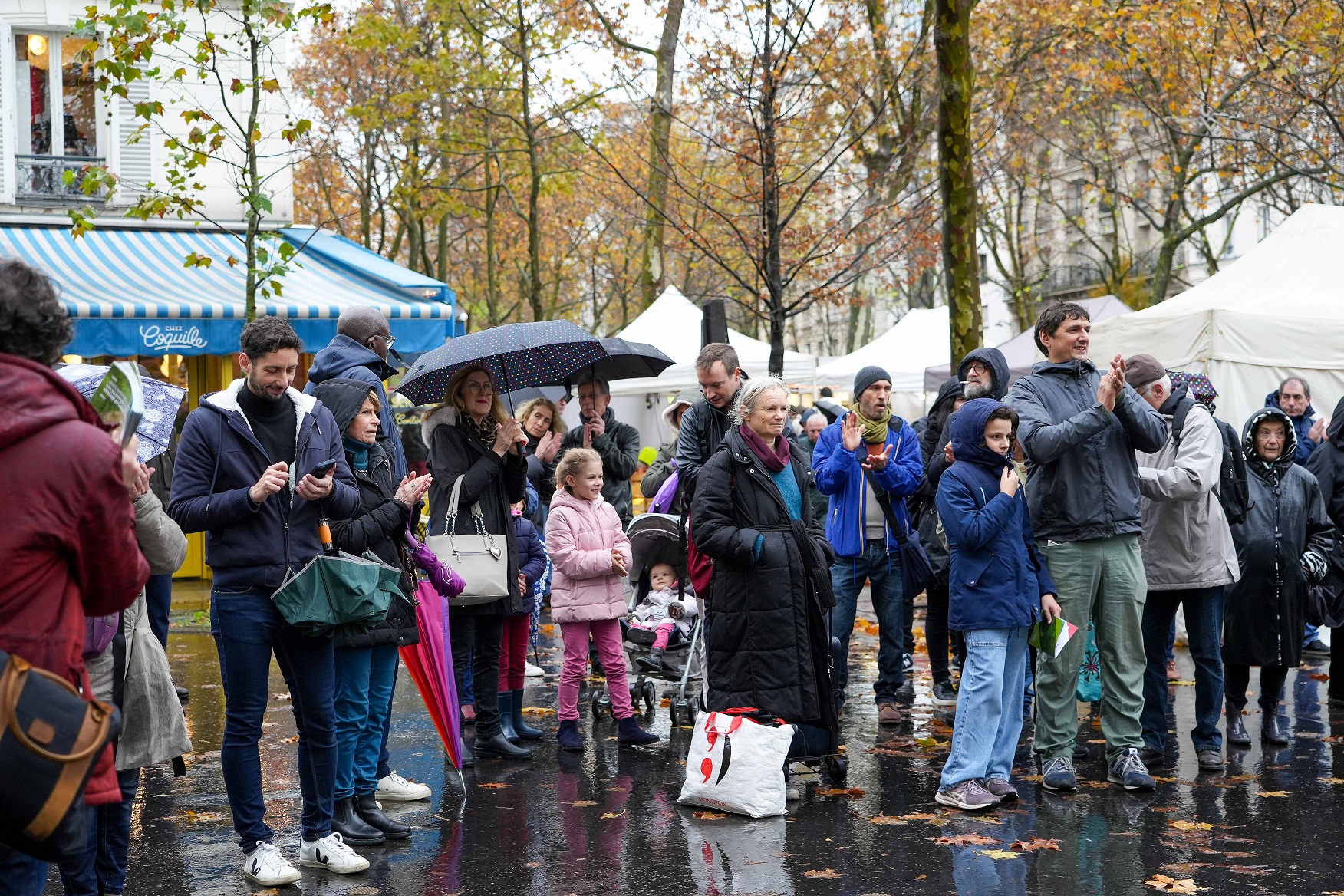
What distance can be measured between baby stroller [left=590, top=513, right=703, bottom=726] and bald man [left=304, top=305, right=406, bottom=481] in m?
2.73

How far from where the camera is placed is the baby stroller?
8836 millimetres

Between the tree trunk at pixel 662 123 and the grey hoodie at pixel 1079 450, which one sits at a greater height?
the tree trunk at pixel 662 123

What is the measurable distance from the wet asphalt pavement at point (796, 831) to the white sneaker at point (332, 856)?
0.05m

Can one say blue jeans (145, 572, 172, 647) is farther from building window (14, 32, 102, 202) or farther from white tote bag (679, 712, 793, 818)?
building window (14, 32, 102, 202)

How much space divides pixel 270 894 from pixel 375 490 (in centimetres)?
175

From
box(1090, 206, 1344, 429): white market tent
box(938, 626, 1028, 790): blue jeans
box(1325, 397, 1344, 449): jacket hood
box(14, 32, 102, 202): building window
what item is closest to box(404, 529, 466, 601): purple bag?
box(938, 626, 1028, 790): blue jeans

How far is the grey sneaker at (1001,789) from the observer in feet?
21.3

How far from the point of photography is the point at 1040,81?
2720 centimetres

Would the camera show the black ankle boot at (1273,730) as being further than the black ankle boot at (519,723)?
No

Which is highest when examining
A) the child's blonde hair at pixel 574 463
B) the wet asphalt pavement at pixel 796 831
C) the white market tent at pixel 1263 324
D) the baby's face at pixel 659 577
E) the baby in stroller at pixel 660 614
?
the white market tent at pixel 1263 324

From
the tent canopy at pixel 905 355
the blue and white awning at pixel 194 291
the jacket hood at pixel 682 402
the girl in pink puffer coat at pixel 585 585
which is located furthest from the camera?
the tent canopy at pixel 905 355

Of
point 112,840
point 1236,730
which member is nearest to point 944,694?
point 1236,730

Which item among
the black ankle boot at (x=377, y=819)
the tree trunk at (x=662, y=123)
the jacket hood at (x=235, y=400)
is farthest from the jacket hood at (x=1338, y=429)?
the tree trunk at (x=662, y=123)

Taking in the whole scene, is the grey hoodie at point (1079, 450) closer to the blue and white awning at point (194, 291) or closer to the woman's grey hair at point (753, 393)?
the woman's grey hair at point (753, 393)
